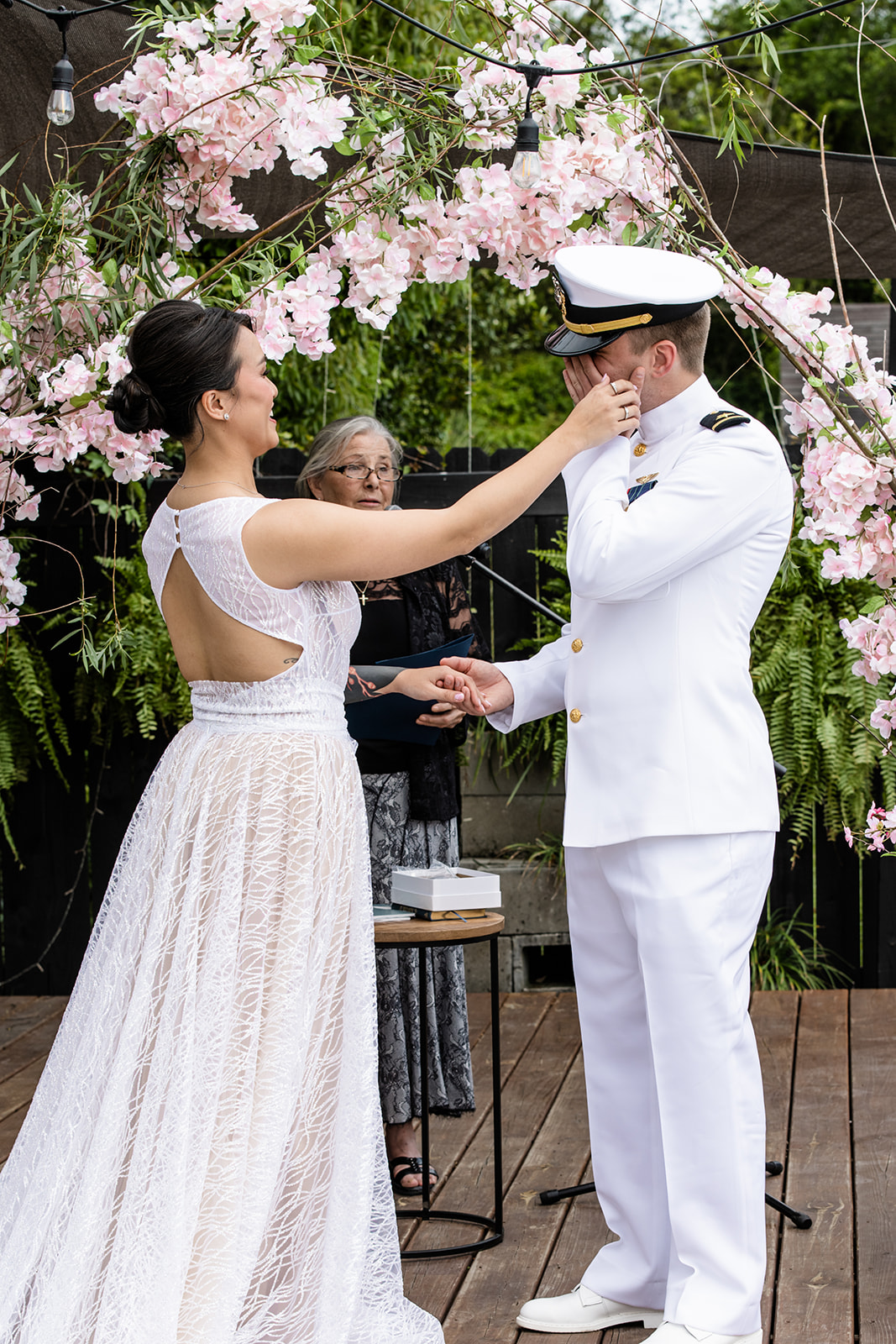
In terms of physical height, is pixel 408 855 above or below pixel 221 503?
below

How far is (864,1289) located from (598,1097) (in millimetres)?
726

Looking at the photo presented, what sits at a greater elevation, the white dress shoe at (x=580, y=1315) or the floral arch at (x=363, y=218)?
the floral arch at (x=363, y=218)

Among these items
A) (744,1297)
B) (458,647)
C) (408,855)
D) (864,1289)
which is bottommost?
(864,1289)

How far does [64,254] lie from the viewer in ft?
9.11

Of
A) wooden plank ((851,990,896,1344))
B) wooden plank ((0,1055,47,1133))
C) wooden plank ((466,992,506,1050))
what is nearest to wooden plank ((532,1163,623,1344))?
wooden plank ((851,990,896,1344))

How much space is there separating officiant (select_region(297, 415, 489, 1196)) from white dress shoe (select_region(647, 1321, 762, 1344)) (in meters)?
1.16

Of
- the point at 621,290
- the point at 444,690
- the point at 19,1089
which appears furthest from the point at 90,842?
the point at 621,290

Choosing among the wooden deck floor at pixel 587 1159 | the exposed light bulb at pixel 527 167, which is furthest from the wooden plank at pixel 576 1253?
the exposed light bulb at pixel 527 167

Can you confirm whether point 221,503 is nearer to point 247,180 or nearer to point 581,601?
point 581,601

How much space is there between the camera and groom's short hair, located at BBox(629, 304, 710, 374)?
2262 mm

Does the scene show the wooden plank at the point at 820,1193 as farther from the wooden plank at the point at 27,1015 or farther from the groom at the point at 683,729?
the wooden plank at the point at 27,1015

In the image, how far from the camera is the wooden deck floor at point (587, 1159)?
2621 millimetres

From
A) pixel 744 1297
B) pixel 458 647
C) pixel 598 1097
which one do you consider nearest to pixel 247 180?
pixel 458 647

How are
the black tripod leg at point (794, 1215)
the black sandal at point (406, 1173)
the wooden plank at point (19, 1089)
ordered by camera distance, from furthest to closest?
the wooden plank at point (19, 1089) < the black sandal at point (406, 1173) < the black tripod leg at point (794, 1215)
